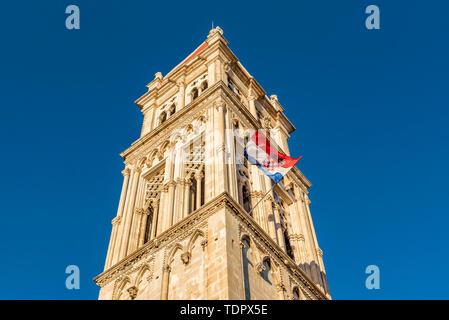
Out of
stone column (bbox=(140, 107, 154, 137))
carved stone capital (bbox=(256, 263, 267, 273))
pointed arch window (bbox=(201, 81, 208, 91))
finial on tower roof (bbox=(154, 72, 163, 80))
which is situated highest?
finial on tower roof (bbox=(154, 72, 163, 80))

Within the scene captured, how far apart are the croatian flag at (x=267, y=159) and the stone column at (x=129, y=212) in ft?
22.3

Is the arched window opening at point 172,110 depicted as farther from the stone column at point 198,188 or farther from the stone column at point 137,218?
the stone column at point 198,188

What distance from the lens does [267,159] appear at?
3206cm

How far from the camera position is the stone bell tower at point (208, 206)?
25109 millimetres

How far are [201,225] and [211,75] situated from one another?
49.8 ft

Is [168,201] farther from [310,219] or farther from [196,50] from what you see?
[196,50]

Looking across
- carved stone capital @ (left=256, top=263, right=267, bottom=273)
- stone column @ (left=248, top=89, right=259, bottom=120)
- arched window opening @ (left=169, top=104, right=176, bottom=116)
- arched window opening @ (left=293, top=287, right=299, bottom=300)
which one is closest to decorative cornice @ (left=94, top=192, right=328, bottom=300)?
arched window opening @ (left=293, top=287, right=299, bottom=300)

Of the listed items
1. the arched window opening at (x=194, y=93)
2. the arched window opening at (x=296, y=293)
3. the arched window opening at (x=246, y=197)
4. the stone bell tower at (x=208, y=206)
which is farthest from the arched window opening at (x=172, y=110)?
the arched window opening at (x=296, y=293)

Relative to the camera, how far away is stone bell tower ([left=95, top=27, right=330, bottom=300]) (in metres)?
25.1

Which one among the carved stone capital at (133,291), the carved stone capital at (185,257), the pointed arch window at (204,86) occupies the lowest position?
the carved stone capital at (133,291)

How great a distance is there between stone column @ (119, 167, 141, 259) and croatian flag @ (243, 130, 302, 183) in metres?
6.80

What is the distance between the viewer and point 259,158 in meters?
32.1

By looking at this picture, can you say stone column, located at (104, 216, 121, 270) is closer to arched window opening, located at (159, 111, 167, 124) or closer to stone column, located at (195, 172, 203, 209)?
stone column, located at (195, 172, 203, 209)
